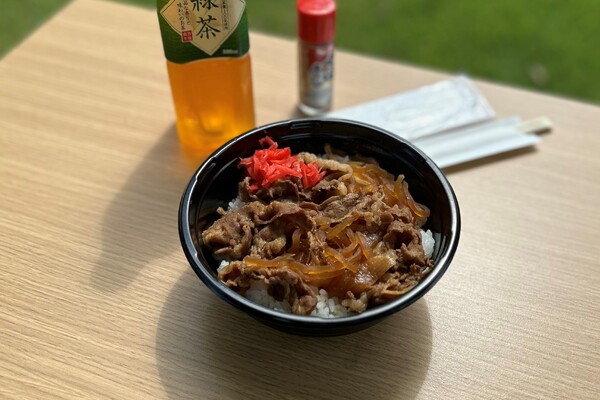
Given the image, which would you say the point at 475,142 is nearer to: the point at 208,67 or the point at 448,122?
the point at 448,122

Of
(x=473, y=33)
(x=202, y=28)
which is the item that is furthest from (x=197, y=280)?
(x=473, y=33)

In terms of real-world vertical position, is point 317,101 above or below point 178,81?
below

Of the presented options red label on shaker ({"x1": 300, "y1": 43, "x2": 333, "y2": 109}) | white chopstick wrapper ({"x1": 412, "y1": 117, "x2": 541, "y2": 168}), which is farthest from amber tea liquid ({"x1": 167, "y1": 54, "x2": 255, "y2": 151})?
white chopstick wrapper ({"x1": 412, "y1": 117, "x2": 541, "y2": 168})

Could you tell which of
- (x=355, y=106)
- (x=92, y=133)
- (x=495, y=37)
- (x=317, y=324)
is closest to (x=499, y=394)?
(x=317, y=324)

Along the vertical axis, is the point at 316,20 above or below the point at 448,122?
above

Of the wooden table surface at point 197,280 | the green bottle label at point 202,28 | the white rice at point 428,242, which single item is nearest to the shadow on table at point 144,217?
the wooden table surface at point 197,280

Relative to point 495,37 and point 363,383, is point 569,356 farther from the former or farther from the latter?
point 495,37
